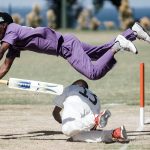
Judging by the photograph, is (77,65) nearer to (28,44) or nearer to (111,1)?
(28,44)

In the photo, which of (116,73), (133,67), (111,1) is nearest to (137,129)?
(116,73)

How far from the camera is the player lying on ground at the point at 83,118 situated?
996 centimetres

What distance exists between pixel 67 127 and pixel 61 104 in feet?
1.80

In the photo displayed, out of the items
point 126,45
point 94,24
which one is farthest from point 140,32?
point 94,24

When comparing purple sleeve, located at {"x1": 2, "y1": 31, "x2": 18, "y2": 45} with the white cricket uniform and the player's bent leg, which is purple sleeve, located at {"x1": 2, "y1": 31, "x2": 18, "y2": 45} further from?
the white cricket uniform

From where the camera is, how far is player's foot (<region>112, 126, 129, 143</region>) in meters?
9.85

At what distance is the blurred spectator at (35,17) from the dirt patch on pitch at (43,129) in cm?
3475

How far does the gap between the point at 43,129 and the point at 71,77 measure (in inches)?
312

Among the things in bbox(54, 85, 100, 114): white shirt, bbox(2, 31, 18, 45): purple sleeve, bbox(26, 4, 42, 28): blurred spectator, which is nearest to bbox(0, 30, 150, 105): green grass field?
bbox(54, 85, 100, 114): white shirt

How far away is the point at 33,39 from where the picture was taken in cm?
1044

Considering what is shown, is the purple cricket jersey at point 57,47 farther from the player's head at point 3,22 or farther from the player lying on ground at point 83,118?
the player lying on ground at point 83,118

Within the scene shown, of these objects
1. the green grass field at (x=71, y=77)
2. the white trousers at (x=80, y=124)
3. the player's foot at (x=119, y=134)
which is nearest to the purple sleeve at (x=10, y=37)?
the white trousers at (x=80, y=124)

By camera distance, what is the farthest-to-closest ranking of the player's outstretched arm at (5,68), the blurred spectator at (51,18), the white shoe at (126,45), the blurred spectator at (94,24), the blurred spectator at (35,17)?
the blurred spectator at (94,24) < the blurred spectator at (51,18) < the blurred spectator at (35,17) < the white shoe at (126,45) < the player's outstretched arm at (5,68)

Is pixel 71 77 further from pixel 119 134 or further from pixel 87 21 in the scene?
pixel 87 21
